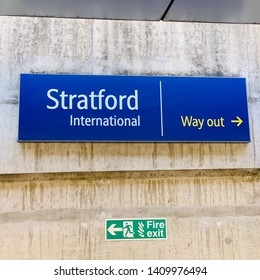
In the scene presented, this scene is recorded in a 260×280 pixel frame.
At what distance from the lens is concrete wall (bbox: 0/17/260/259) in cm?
468

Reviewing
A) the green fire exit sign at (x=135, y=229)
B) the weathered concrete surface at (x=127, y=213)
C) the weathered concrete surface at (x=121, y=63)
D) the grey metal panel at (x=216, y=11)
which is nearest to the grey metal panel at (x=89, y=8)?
the grey metal panel at (x=216, y=11)

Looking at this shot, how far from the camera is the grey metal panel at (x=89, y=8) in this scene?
3.63 m

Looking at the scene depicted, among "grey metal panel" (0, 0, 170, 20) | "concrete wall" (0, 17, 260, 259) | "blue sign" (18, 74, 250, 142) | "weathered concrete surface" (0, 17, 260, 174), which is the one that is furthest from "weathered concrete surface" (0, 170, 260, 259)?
"grey metal panel" (0, 0, 170, 20)

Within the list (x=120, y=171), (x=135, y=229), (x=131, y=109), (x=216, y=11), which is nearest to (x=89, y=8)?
(x=216, y=11)

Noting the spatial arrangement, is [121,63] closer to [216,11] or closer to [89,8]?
[89,8]

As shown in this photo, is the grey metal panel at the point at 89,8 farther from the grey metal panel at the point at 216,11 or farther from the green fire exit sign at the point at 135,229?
the green fire exit sign at the point at 135,229

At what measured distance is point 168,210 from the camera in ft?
15.7

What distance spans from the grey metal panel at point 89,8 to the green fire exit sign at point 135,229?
2192 mm

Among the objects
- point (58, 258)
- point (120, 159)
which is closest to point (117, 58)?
point (120, 159)

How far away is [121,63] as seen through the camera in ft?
16.3

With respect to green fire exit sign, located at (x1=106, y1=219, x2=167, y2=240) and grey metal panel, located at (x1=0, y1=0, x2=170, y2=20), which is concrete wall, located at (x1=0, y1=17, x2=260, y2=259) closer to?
green fire exit sign, located at (x1=106, y1=219, x2=167, y2=240)

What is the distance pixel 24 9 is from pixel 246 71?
2.69 m

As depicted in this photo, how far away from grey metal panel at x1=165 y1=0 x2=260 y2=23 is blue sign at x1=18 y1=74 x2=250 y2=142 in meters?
1.04

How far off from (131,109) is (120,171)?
710 millimetres
